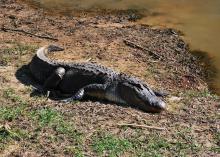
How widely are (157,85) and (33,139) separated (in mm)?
3216

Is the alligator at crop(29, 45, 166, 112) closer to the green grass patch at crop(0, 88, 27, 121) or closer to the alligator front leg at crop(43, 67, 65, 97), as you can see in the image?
the alligator front leg at crop(43, 67, 65, 97)

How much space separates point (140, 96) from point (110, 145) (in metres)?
1.68

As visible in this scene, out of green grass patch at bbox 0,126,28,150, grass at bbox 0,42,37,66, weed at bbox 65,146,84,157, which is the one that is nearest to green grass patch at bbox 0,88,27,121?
green grass patch at bbox 0,126,28,150

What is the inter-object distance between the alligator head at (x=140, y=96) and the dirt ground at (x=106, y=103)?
170 millimetres

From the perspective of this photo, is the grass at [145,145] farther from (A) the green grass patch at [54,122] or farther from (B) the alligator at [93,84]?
(B) the alligator at [93,84]

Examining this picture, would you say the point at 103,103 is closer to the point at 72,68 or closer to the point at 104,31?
the point at 72,68

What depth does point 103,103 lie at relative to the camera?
8617mm

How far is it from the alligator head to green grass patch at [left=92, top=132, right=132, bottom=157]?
1315mm

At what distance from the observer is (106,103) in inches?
340

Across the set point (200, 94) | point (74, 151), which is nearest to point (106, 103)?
point (200, 94)

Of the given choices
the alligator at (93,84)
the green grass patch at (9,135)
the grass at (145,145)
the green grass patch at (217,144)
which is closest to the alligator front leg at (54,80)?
the alligator at (93,84)

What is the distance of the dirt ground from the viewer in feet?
23.1

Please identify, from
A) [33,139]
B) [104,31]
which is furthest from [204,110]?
[104,31]

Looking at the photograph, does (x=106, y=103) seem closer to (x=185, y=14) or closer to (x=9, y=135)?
(x=9, y=135)
